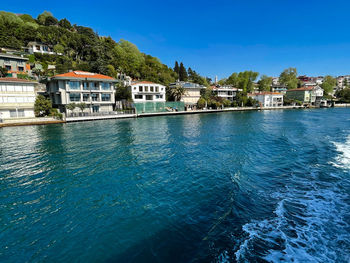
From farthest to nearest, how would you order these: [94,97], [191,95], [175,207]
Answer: [191,95], [94,97], [175,207]

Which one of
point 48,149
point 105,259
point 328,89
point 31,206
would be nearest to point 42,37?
point 48,149

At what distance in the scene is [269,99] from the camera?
8319 cm

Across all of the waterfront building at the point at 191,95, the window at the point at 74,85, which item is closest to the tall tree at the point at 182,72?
the waterfront building at the point at 191,95

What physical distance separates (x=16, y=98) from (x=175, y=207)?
4168 centimetres

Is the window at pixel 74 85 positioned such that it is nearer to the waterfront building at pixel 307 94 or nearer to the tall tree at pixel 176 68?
the tall tree at pixel 176 68

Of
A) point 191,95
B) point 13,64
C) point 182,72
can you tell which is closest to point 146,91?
point 191,95

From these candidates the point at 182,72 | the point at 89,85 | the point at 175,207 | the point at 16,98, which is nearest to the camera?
the point at 175,207

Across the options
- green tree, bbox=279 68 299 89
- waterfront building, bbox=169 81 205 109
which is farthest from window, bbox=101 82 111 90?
green tree, bbox=279 68 299 89

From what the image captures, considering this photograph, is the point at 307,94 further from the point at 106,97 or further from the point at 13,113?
the point at 13,113

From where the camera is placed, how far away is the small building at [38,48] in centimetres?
6769

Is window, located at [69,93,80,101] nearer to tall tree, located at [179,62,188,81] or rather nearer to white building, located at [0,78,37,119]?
white building, located at [0,78,37,119]

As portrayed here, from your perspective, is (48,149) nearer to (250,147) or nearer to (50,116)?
(250,147)

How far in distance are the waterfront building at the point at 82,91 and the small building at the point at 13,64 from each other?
1454cm

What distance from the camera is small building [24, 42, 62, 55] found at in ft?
222
